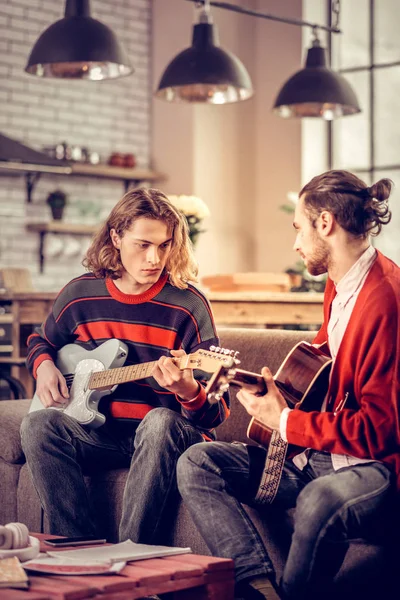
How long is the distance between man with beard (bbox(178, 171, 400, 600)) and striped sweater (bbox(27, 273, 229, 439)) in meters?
0.33

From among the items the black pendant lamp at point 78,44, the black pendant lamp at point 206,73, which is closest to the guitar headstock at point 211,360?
the black pendant lamp at point 78,44

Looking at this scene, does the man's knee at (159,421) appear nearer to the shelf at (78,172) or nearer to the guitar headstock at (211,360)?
the guitar headstock at (211,360)

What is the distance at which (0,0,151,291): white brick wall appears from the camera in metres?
6.99

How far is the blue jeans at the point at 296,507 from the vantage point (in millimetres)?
2080

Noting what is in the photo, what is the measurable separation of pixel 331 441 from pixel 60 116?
5554mm

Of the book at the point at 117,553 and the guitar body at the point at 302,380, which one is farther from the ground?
the guitar body at the point at 302,380

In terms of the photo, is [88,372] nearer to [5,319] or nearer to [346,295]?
[346,295]

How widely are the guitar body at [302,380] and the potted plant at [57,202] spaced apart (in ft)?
16.2

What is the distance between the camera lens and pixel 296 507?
7.32 ft

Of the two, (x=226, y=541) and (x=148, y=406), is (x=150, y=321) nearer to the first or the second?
(x=148, y=406)

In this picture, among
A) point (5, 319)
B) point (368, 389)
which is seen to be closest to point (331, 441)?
point (368, 389)

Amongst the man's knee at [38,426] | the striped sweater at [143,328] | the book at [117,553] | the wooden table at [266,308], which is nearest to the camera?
the book at [117,553]

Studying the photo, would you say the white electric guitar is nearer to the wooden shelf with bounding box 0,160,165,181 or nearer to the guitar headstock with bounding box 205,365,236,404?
the guitar headstock with bounding box 205,365,236,404

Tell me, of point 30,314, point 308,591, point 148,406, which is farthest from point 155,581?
point 30,314
